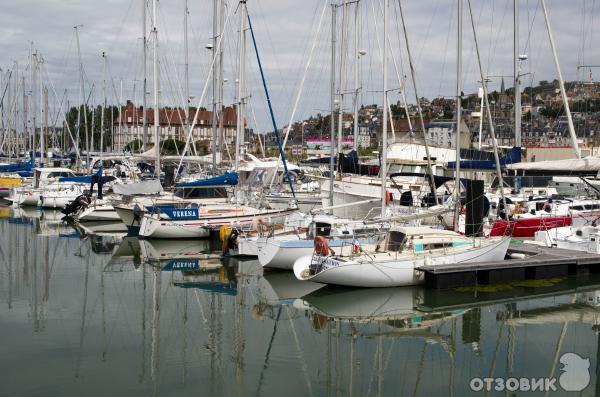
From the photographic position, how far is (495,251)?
70.2 feet

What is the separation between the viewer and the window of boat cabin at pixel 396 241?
20328mm

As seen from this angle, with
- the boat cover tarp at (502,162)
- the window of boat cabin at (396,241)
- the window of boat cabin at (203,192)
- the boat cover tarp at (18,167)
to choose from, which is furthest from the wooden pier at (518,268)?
the boat cover tarp at (18,167)

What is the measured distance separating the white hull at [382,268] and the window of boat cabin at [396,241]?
39 cm

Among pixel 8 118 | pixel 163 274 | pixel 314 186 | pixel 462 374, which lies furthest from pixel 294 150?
pixel 462 374

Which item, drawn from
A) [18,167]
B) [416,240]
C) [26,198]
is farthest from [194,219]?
[18,167]

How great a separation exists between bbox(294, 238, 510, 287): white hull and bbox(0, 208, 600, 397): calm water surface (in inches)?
17.2

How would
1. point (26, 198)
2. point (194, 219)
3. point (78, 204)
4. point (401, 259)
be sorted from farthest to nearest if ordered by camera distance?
point (26, 198)
point (78, 204)
point (194, 219)
point (401, 259)

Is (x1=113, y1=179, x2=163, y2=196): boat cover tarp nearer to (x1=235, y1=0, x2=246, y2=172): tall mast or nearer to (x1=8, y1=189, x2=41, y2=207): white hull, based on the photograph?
(x1=235, y1=0, x2=246, y2=172): tall mast

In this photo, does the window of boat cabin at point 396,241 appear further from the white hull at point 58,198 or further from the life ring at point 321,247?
the white hull at point 58,198

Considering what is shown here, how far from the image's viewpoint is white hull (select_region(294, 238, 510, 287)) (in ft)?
63.0

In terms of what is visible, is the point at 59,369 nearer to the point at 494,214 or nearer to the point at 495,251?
the point at 495,251

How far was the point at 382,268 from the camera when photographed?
19.4 m

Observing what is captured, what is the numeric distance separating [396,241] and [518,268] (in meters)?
4.31

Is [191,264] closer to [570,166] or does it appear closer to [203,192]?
[203,192]
